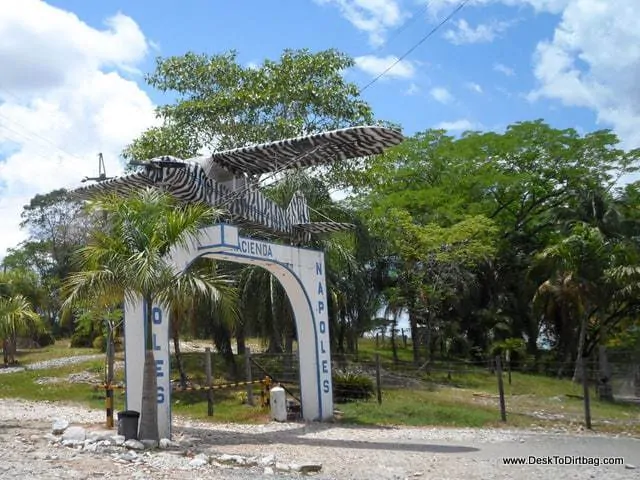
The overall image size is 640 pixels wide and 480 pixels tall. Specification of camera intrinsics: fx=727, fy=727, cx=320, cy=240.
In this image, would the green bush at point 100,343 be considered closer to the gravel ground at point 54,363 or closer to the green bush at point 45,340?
the gravel ground at point 54,363

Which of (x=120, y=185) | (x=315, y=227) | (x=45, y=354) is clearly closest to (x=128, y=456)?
(x=120, y=185)

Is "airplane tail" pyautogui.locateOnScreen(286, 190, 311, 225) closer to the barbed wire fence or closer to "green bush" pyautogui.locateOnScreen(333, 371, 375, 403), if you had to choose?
the barbed wire fence

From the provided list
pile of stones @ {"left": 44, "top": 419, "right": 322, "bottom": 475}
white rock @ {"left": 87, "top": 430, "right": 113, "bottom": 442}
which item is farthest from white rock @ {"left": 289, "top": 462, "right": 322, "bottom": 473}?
white rock @ {"left": 87, "top": 430, "right": 113, "bottom": 442}

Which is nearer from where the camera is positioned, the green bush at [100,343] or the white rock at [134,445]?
the white rock at [134,445]

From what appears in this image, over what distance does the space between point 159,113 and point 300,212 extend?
13.2 m

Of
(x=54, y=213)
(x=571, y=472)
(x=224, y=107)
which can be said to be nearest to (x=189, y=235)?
(x=571, y=472)

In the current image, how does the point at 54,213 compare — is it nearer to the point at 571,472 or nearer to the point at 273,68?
the point at 273,68

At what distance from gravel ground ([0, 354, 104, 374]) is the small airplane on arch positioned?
39.3ft

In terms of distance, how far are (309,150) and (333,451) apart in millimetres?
6722

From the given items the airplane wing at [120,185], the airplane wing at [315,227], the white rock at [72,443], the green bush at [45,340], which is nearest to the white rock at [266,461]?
the white rock at [72,443]

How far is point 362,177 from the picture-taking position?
27938 mm

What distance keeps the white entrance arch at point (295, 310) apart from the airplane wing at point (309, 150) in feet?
6.88

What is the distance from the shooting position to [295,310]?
1620 centimetres

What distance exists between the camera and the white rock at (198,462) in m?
9.50
